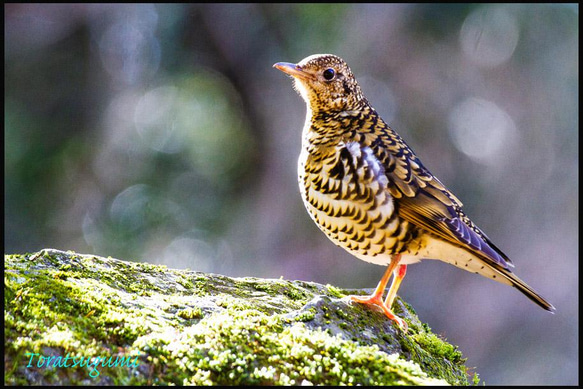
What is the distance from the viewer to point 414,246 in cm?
447

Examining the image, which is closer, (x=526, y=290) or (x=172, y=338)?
(x=172, y=338)

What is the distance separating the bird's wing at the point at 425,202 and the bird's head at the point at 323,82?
49 centimetres

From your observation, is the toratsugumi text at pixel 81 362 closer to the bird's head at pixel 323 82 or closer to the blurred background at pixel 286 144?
the bird's head at pixel 323 82

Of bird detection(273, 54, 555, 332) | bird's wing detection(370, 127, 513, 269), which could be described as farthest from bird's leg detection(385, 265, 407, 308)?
bird's wing detection(370, 127, 513, 269)

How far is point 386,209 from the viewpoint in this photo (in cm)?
440

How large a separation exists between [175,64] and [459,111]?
6149 millimetres

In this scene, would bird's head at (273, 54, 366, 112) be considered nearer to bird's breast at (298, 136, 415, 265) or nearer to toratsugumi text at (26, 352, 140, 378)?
bird's breast at (298, 136, 415, 265)

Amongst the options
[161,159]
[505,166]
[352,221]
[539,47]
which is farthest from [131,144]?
[352,221]

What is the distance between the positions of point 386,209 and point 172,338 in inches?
74.8

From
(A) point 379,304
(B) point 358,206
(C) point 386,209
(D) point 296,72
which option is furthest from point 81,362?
(D) point 296,72

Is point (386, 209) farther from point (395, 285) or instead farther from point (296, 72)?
point (296, 72)

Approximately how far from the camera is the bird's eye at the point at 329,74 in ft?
16.5

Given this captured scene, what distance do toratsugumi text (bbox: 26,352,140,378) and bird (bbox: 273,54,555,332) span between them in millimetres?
1825

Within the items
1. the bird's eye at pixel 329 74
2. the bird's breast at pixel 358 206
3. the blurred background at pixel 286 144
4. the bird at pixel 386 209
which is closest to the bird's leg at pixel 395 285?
the bird at pixel 386 209
